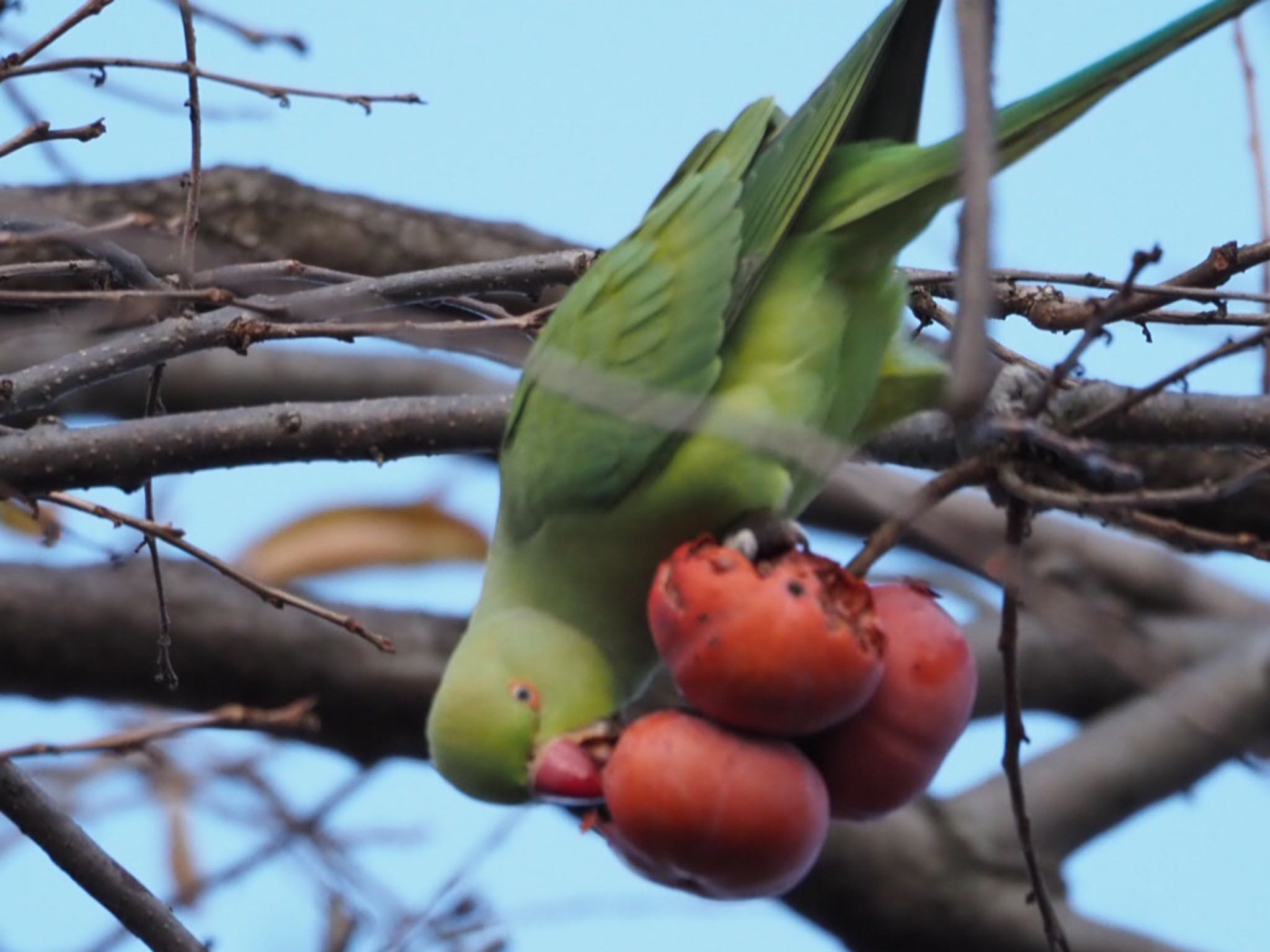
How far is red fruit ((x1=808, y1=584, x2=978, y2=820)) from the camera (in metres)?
2.02

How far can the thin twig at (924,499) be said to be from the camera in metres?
1.83

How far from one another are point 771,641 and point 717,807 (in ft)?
0.72

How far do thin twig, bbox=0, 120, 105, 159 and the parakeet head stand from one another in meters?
1.00

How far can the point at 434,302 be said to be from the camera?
115 inches

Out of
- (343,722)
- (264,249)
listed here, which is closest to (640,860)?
(264,249)

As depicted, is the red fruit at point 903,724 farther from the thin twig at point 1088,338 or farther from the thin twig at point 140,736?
the thin twig at point 140,736

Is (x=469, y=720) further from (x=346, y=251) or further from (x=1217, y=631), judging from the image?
(x=1217, y=631)

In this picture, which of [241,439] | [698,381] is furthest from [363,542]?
[698,381]

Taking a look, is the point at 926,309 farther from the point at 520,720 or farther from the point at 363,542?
the point at 363,542

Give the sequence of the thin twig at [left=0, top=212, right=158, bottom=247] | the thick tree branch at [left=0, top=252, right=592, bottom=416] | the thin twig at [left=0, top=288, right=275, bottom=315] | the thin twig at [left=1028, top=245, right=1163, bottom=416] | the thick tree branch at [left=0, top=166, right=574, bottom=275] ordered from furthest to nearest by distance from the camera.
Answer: the thick tree branch at [left=0, top=166, right=574, bottom=275]
the thick tree branch at [left=0, top=252, right=592, bottom=416]
the thin twig at [left=0, top=288, right=275, bottom=315]
the thin twig at [left=0, top=212, right=158, bottom=247]
the thin twig at [left=1028, top=245, right=1163, bottom=416]

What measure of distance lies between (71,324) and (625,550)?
0.99 m

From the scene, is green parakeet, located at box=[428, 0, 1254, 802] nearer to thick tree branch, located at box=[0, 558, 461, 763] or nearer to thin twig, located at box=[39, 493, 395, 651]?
thin twig, located at box=[39, 493, 395, 651]

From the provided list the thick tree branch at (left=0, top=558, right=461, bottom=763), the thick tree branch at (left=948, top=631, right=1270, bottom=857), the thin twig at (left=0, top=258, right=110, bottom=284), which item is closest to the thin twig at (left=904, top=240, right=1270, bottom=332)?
the thin twig at (left=0, top=258, right=110, bottom=284)

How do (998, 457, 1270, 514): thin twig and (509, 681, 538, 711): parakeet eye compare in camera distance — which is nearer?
(998, 457, 1270, 514): thin twig
